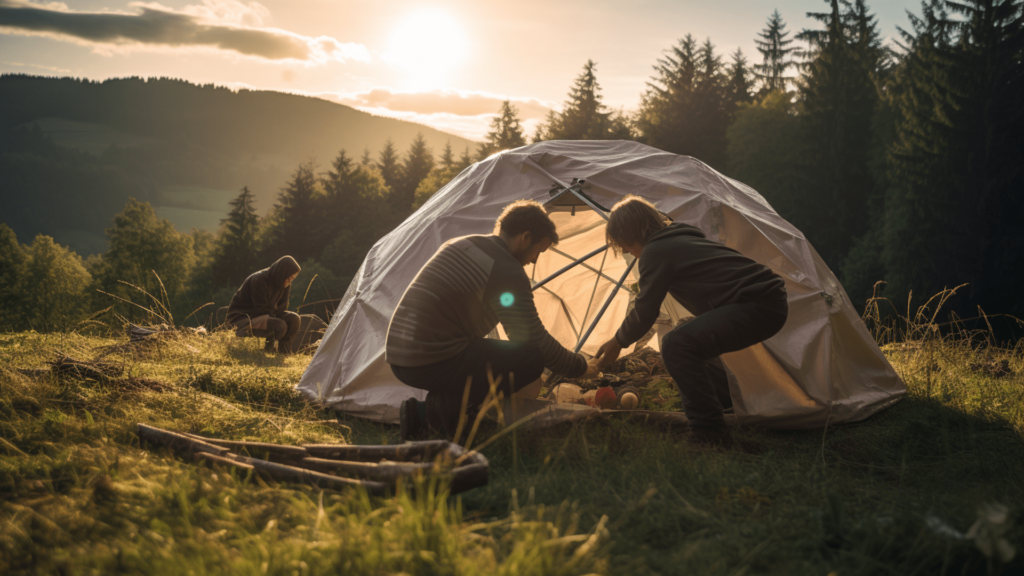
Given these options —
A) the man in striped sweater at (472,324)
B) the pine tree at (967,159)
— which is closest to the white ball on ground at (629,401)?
the man in striped sweater at (472,324)

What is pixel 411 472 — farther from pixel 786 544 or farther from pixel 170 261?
pixel 170 261

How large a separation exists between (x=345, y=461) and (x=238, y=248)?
32908mm

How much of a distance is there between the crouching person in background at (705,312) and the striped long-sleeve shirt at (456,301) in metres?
0.69

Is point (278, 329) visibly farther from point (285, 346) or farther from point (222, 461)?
point (222, 461)

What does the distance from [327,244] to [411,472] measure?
31.8 meters

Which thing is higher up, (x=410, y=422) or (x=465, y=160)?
(x=465, y=160)

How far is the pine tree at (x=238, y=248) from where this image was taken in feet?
103

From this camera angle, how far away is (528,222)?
285 centimetres

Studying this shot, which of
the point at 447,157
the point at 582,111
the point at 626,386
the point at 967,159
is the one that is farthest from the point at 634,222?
the point at 447,157

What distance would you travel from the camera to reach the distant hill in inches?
2751

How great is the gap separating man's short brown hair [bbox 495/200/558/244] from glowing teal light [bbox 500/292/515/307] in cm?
33

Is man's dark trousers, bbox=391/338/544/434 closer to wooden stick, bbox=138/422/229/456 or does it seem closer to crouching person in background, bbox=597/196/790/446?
crouching person in background, bbox=597/196/790/446

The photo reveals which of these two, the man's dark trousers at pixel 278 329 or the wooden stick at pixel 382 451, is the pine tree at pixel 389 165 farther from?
the wooden stick at pixel 382 451

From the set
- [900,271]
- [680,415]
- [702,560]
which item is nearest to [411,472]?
[702,560]
